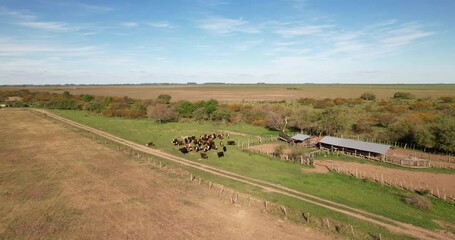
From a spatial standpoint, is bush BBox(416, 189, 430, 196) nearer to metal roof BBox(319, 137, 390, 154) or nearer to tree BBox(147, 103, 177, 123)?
metal roof BBox(319, 137, 390, 154)

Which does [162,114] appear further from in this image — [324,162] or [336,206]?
[336,206]

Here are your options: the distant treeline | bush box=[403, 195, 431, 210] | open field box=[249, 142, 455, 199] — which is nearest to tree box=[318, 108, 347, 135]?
→ the distant treeline

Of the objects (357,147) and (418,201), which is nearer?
(418,201)

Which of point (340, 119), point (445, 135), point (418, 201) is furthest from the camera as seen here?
point (340, 119)

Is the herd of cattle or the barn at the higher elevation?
the barn

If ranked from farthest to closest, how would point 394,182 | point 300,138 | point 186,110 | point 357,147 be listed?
point 186,110 → point 300,138 → point 357,147 → point 394,182

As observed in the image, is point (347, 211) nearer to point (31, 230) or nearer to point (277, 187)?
point (277, 187)

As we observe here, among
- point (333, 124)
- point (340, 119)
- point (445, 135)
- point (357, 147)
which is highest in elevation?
point (340, 119)

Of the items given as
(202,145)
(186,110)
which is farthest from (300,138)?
(186,110)
